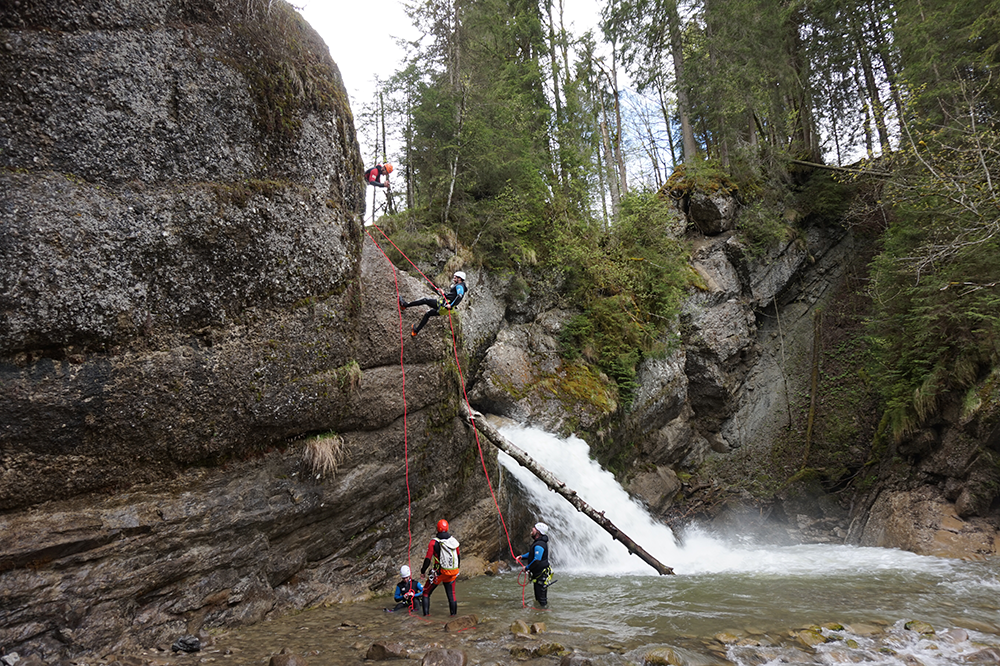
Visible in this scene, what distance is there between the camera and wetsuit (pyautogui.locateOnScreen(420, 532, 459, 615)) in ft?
21.9

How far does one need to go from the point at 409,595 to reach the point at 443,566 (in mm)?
555

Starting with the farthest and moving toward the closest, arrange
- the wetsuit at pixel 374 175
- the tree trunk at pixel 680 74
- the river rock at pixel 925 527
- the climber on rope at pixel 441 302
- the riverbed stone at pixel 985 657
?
the tree trunk at pixel 680 74
the river rock at pixel 925 527
the climber on rope at pixel 441 302
the wetsuit at pixel 374 175
the riverbed stone at pixel 985 657

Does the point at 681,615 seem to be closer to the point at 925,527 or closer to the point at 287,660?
the point at 287,660

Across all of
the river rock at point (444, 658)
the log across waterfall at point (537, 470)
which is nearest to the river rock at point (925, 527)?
the log across waterfall at point (537, 470)

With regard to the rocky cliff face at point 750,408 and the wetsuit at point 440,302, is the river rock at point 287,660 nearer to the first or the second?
the wetsuit at point 440,302

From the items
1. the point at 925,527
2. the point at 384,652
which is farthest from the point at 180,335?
the point at 925,527

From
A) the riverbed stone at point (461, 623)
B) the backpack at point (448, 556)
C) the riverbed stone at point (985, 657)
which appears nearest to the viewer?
the riverbed stone at point (985, 657)

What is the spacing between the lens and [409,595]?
6645 mm

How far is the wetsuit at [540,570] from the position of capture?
7.25 meters

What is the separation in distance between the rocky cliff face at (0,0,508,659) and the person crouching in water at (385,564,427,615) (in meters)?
0.98

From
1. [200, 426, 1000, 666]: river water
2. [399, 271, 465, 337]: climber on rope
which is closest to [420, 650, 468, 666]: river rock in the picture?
[200, 426, 1000, 666]: river water

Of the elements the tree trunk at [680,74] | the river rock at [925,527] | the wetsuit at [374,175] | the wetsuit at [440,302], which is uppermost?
the tree trunk at [680,74]

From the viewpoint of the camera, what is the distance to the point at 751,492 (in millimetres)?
15680

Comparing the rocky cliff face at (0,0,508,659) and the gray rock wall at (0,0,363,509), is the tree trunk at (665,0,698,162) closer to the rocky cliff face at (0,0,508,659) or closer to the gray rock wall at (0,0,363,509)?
the rocky cliff face at (0,0,508,659)
